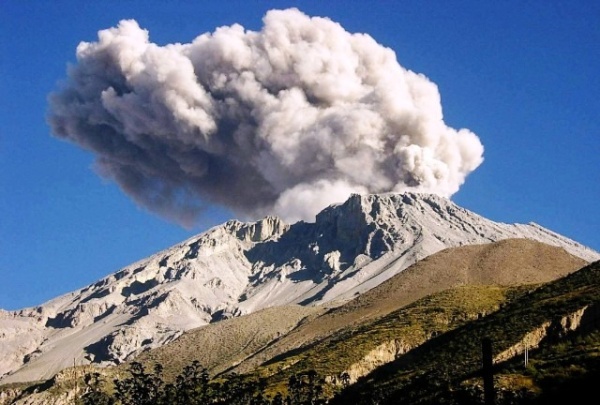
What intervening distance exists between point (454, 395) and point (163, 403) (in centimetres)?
5573

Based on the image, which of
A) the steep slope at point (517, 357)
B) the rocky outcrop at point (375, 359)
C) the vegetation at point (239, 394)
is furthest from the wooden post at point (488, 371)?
the rocky outcrop at point (375, 359)

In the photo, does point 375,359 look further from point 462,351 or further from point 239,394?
point 462,351

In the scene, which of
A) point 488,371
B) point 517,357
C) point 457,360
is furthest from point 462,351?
point 488,371

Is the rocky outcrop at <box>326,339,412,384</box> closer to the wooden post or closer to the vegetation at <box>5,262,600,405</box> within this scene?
the vegetation at <box>5,262,600,405</box>

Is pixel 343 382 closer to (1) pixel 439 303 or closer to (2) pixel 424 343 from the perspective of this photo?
(2) pixel 424 343

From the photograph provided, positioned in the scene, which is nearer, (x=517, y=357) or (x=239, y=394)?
(x=517, y=357)

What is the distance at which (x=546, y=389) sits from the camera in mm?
60906

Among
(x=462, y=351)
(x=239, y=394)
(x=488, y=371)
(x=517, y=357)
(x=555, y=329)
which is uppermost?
(x=239, y=394)

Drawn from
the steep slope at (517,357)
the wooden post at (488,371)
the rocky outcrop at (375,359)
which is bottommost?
the wooden post at (488,371)

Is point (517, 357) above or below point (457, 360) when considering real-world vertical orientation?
below

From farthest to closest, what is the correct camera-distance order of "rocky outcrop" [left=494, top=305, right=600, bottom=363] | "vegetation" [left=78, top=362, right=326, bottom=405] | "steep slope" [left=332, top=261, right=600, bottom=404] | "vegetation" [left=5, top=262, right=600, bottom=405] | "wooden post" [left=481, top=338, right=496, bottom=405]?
"vegetation" [left=78, top=362, right=326, bottom=405] < "rocky outcrop" [left=494, top=305, right=600, bottom=363] < "vegetation" [left=5, top=262, right=600, bottom=405] < "steep slope" [left=332, top=261, right=600, bottom=404] < "wooden post" [left=481, top=338, right=496, bottom=405]

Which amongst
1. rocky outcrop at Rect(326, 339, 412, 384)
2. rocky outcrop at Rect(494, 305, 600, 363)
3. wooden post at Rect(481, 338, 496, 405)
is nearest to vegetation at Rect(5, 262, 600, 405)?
rocky outcrop at Rect(494, 305, 600, 363)

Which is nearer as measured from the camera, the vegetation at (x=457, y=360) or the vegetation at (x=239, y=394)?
the vegetation at (x=457, y=360)

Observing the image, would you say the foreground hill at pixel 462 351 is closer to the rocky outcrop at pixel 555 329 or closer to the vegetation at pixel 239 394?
the rocky outcrop at pixel 555 329
